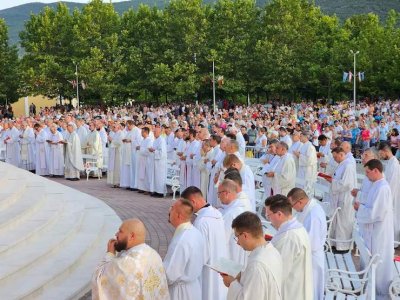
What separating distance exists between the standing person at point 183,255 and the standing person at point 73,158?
52.5ft

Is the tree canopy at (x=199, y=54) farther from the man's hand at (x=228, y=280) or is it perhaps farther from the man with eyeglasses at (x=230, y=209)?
the man's hand at (x=228, y=280)

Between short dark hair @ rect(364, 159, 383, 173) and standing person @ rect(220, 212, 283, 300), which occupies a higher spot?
short dark hair @ rect(364, 159, 383, 173)

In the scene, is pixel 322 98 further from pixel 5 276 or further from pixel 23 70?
pixel 5 276

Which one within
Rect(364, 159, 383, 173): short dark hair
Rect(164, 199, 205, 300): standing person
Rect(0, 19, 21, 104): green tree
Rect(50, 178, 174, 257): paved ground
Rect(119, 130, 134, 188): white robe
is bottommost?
Rect(50, 178, 174, 257): paved ground

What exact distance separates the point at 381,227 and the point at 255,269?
523 centimetres

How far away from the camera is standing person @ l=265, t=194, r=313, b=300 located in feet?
21.9

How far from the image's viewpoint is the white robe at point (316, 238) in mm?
8383

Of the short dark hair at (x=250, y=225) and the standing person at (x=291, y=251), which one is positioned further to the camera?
the standing person at (x=291, y=251)

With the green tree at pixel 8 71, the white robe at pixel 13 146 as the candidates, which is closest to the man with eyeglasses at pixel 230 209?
the white robe at pixel 13 146

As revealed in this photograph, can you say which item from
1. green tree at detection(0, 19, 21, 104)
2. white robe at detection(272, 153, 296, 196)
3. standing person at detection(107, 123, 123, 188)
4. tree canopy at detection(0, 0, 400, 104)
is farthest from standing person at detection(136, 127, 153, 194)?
green tree at detection(0, 19, 21, 104)

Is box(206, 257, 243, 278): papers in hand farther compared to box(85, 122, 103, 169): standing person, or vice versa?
box(85, 122, 103, 169): standing person

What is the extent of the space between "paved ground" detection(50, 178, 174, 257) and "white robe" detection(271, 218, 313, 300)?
5.29 meters

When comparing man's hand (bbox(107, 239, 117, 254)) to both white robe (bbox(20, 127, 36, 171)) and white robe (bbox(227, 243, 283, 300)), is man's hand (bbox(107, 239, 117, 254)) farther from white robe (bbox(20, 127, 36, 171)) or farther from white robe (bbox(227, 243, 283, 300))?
white robe (bbox(20, 127, 36, 171))

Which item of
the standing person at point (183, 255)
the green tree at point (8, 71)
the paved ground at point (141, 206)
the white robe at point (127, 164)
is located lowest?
the paved ground at point (141, 206)
